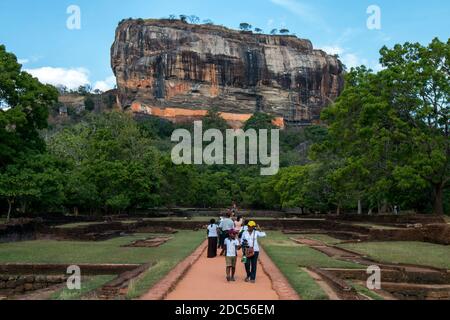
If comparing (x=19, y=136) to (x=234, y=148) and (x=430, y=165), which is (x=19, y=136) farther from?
(x=234, y=148)

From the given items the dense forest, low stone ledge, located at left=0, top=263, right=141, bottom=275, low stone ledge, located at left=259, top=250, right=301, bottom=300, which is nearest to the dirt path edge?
low stone ledge, located at left=0, top=263, right=141, bottom=275

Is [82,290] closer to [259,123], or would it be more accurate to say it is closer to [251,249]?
[251,249]

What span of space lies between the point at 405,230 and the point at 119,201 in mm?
22202

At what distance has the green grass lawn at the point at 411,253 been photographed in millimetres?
14411

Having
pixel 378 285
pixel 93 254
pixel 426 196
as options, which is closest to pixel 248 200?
pixel 426 196

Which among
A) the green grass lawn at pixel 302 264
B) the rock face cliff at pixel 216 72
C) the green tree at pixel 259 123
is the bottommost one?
the green grass lawn at pixel 302 264

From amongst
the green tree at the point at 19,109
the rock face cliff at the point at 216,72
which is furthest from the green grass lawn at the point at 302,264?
the rock face cliff at the point at 216,72

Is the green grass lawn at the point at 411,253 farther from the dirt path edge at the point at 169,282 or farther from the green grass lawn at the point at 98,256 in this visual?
the green grass lawn at the point at 98,256

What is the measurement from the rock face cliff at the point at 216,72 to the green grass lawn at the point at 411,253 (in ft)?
324

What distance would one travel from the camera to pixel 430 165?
83.1 feet

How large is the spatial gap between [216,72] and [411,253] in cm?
10801

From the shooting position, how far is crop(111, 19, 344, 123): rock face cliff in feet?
390

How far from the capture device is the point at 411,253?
55.1 feet
